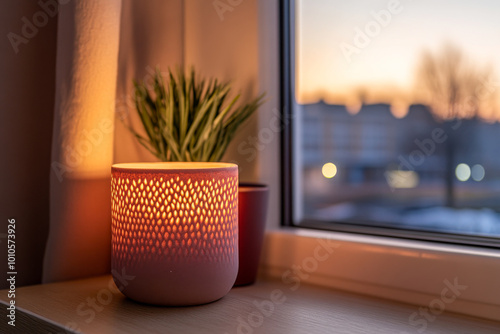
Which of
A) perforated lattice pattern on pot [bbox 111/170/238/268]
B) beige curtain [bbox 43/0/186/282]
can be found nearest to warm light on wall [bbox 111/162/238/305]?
perforated lattice pattern on pot [bbox 111/170/238/268]

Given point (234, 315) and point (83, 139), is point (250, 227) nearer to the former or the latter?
point (234, 315)

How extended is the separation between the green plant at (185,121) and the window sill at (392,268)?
0.20m

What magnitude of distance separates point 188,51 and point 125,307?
565 mm

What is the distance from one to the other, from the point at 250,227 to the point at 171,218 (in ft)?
0.56

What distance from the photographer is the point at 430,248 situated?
799 millimetres

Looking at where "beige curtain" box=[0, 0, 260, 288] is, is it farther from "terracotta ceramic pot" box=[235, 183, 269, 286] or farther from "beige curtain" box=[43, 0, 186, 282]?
"terracotta ceramic pot" box=[235, 183, 269, 286]

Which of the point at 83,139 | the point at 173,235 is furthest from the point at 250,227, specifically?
the point at 83,139

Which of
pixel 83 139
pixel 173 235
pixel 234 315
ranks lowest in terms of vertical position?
pixel 234 315

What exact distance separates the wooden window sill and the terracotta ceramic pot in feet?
0.13

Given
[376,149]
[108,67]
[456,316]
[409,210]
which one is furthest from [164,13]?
[456,316]

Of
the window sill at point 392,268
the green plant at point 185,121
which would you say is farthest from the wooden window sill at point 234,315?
the green plant at point 185,121

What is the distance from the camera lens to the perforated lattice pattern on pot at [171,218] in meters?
0.74

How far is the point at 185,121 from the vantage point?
91cm

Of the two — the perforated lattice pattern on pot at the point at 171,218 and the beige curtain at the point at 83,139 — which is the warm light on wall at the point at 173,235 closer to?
the perforated lattice pattern on pot at the point at 171,218
